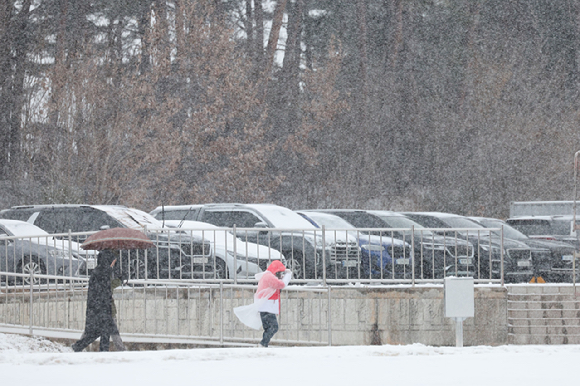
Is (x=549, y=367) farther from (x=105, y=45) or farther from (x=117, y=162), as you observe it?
(x=105, y=45)

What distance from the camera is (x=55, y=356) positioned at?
32.4ft

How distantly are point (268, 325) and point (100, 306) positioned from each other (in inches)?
89.8

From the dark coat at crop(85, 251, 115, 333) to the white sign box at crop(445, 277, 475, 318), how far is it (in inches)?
170

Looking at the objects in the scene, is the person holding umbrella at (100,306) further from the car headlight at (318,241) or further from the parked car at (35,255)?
the car headlight at (318,241)

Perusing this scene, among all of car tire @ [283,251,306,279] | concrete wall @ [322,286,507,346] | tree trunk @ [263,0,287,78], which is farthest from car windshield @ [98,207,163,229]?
tree trunk @ [263,0,287,78]

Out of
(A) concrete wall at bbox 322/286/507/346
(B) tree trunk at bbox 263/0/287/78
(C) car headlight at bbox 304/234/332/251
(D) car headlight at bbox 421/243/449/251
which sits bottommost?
(A) concrete wall at bbox 322/286/507/346

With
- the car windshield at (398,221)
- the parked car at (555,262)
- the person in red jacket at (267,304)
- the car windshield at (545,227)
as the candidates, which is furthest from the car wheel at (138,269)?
the car windshield at (545,227)

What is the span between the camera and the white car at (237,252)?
14883 millimetres

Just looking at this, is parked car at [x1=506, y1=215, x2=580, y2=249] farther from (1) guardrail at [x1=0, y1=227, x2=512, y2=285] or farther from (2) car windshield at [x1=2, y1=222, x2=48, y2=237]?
(2) car windshield at [x1=2, y1=222, x2=48, y2=237]

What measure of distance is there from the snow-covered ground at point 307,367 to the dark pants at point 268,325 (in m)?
1.83

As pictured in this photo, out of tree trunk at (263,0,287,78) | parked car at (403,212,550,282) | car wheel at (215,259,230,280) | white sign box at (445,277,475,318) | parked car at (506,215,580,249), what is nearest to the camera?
white sign box at (445,277,475,318)

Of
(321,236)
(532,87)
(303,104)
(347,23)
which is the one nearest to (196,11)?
(303,104)

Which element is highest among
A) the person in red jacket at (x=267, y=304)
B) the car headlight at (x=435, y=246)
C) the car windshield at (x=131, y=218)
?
the car windshield at (x=131, y=218)

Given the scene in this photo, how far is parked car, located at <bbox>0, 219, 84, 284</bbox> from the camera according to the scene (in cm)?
1425
